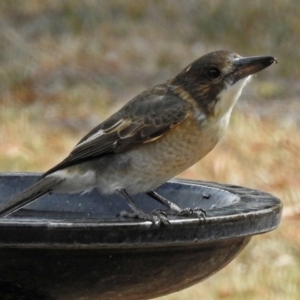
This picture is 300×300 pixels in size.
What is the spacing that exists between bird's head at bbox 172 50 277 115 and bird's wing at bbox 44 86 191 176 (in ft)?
0.26

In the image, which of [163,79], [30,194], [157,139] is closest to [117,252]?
[30,194]

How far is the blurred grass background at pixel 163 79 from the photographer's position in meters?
6.69

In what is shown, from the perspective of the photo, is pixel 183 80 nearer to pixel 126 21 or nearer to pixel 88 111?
pixel 88 111

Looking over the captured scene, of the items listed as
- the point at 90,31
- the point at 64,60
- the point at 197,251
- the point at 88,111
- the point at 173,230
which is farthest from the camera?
the point at 90,31

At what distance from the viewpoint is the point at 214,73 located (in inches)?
160

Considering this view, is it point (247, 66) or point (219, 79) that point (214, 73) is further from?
point (247, 66)

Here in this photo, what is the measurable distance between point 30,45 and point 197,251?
34.2 feet

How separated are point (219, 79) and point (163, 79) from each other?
8.05m

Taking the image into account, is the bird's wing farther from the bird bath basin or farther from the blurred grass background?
the blurred grass background

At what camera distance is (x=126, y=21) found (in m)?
14.4

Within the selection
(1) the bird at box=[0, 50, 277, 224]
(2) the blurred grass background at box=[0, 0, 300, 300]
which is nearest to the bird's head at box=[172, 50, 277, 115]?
(1) the bird at box=[0, 50, 277, 224]

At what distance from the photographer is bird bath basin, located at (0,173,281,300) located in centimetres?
290

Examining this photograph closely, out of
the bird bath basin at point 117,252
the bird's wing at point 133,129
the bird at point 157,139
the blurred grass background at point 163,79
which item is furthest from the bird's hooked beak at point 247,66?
the blurred grass background at point 163,79

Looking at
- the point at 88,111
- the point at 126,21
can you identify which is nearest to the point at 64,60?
the point at 126,21
